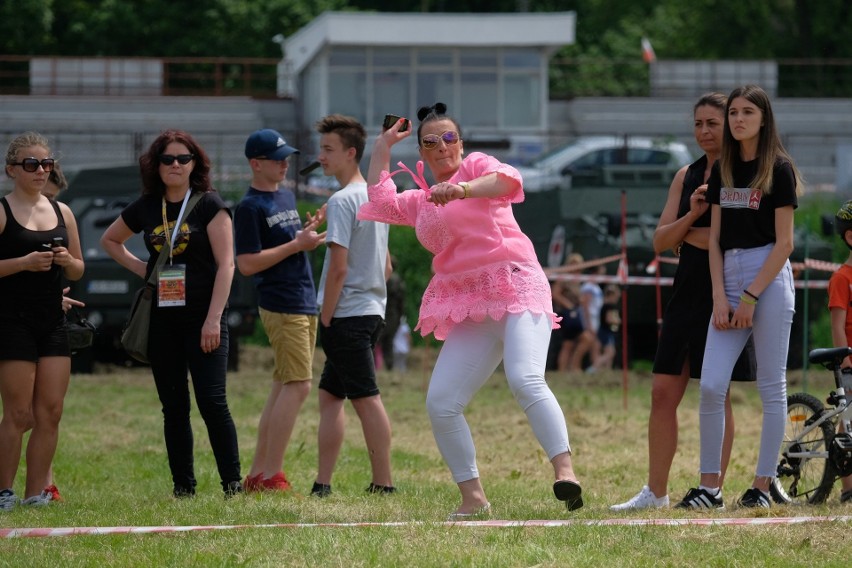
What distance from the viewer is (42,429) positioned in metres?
7.50

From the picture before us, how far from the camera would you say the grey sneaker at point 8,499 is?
24.2 feet

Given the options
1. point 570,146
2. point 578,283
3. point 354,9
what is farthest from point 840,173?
point 354,9

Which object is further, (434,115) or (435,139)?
(434,115)

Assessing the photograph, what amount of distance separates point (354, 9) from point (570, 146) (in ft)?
86.1

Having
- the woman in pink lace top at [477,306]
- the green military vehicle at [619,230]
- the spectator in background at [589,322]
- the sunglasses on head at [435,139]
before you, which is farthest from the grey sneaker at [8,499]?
the spectator in background at [589,322]

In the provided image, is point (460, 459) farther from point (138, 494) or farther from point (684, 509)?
point (138, 494)

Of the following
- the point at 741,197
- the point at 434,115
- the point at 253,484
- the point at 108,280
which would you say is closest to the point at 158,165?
the point at 434,115

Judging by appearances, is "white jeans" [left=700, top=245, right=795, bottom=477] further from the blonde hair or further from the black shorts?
the blonde hair

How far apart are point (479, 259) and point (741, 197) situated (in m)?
1.29

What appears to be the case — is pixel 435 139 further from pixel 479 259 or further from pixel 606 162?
pixel 606 162

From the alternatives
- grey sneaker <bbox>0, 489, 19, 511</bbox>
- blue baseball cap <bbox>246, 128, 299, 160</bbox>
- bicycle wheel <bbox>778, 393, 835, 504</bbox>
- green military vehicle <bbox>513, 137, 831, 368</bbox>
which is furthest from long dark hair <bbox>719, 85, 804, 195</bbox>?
green military vehicle <bbox>513, 137, 831, 368</bbox>

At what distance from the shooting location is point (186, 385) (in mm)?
7547

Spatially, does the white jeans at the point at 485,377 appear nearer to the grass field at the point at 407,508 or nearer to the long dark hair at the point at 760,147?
the grass field at the point at 407,508

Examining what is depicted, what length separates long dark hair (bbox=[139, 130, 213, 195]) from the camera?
7.45 m
